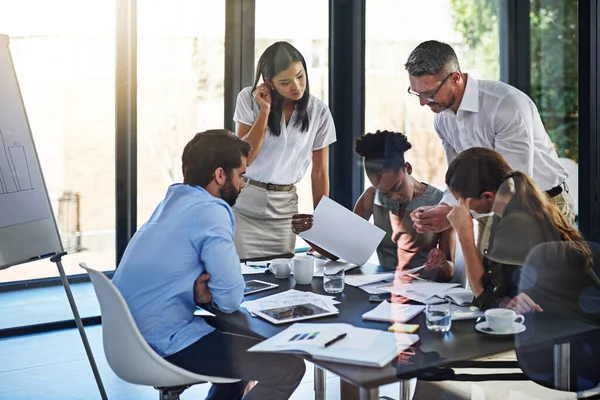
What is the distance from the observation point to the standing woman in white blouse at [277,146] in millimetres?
2826

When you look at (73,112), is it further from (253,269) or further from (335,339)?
(335,339)

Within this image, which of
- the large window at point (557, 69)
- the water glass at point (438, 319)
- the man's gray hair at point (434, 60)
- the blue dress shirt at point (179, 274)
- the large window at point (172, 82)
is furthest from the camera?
the large window at point (172, 82)

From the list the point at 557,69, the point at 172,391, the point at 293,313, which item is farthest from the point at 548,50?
the point at 172,391

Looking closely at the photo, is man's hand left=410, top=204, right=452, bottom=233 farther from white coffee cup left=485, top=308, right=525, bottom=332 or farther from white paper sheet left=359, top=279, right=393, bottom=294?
white coffee cup left=485, top=308, right=525, bottom=332

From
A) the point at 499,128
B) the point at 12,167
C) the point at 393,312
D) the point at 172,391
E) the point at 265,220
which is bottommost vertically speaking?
the point at 172,391

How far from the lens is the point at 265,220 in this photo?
2914mm

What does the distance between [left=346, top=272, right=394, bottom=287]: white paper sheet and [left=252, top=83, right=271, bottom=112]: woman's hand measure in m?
0.97

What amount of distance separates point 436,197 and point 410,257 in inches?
9.5

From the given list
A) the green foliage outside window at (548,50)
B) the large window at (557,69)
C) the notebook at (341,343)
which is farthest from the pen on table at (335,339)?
the large window at (557,69)

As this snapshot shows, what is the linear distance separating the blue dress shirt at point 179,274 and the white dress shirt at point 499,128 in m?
0.81

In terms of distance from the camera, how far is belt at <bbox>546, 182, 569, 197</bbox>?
2.23m

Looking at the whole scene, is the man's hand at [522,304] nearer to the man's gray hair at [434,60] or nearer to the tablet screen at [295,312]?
the tablet screen at [295,312]

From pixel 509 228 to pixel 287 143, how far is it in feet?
3.89

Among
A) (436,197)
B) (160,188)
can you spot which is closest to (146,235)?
(436,197)
